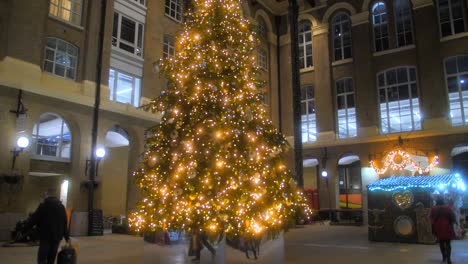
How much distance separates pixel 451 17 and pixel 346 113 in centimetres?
835

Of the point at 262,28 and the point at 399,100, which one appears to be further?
the point at 262,28

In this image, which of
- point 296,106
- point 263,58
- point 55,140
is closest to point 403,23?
point 263,58

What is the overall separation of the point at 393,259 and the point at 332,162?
1642 centimetres

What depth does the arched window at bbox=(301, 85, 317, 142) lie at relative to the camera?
27844mm

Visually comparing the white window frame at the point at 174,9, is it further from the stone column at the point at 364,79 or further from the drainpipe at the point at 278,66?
the stone column at the point at 364,79

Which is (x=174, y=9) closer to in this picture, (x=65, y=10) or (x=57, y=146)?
(x=65, y=10)

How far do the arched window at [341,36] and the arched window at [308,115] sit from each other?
10.0 ft

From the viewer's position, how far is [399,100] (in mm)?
24656

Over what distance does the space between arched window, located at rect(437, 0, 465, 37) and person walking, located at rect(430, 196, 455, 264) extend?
17.7m

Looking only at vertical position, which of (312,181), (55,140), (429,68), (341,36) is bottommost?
(312,181)

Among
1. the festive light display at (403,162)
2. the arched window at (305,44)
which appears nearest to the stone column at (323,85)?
the arched window at (305,44)

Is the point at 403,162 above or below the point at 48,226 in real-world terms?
above

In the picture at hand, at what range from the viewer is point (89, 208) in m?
16.5

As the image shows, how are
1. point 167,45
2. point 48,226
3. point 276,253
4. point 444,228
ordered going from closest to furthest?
1. point 48,226
2. point 444,228
3. point 276,253
4. point 167,45
